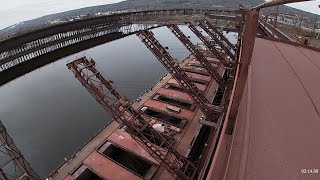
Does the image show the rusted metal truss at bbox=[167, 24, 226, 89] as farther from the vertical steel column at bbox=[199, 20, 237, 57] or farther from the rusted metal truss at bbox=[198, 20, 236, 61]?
the vertical steel column at bbox=[199, 20, 237, 57]

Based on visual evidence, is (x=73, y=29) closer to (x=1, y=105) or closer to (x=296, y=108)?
(x=1, y=105)

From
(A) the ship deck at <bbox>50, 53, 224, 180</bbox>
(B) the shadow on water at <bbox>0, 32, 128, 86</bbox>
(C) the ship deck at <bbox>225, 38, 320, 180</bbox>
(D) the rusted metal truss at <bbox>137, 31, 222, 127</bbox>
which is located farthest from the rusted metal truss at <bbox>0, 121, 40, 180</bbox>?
(B) the shadow on water at <bbox>0, 32, 128, 86</bbox>

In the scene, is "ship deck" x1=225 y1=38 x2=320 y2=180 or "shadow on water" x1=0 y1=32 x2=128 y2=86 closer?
"ship deck" x1=225 y1=38 x2=320 y2=180

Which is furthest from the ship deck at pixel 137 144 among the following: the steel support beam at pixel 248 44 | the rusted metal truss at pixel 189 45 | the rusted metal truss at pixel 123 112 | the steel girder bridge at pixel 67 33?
the steel girder bridge at pixel 67 33

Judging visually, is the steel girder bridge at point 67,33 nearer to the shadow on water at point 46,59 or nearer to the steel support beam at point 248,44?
the shadow on water at point 46,59

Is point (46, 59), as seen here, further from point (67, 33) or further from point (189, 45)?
point (189, 45)

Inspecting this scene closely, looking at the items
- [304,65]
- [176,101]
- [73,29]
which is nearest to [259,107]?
[304,65]

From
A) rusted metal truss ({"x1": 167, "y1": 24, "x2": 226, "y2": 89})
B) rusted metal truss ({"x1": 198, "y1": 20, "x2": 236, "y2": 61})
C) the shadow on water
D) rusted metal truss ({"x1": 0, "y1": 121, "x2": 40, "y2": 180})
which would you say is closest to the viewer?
rusted metal truss ({"x1": 0, "y1": 121, "x2": 40, "y2": 180})

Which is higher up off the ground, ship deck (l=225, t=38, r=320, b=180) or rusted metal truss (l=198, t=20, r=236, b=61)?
ship deck (l=225, t=38, r=320, b=180)
